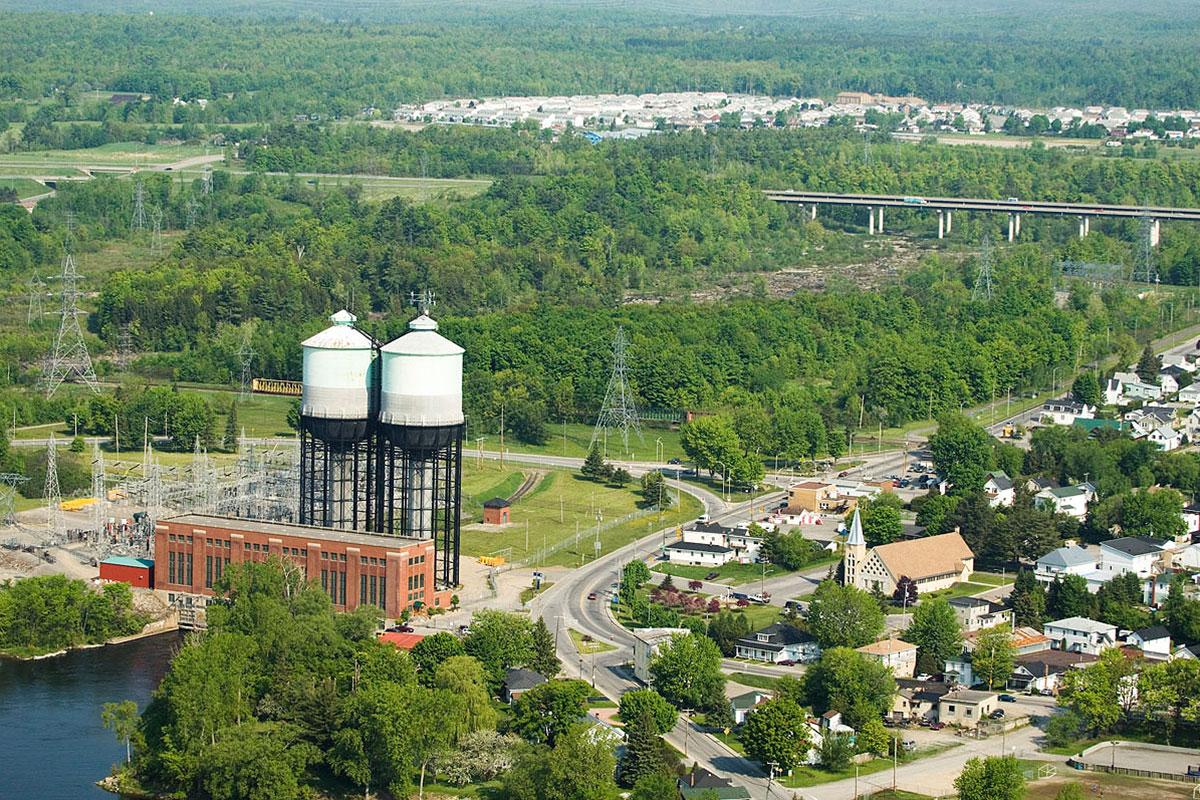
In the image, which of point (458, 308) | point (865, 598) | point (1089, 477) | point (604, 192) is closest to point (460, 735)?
point (865, 598)

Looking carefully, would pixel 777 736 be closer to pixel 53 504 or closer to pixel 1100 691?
pixel 1100 691

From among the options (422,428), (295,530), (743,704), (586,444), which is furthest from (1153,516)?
(295,530)

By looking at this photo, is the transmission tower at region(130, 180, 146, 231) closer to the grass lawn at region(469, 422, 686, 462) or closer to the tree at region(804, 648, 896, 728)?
the grass lawn at region(469, 422, 686, 462)

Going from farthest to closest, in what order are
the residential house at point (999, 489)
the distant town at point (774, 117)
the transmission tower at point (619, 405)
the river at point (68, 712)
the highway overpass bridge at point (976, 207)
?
the distant town at point (774, 117) < the highway overpass bridge at point (976, 207) < the transmission tower at point (619, 405) < the residential house at point (999, 489) < the river at point (68, 712)

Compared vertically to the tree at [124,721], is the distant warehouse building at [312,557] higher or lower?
higher

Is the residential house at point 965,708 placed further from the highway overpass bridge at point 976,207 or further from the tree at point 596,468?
the highway overpass bridge at point 976,207

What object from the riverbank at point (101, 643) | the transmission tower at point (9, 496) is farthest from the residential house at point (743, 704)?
the transmission tower at point (9, 496)

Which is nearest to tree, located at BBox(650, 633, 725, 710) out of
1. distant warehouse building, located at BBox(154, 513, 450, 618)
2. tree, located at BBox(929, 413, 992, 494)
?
distant warehouse building, located at BBox(154, 513, 450, 618)
